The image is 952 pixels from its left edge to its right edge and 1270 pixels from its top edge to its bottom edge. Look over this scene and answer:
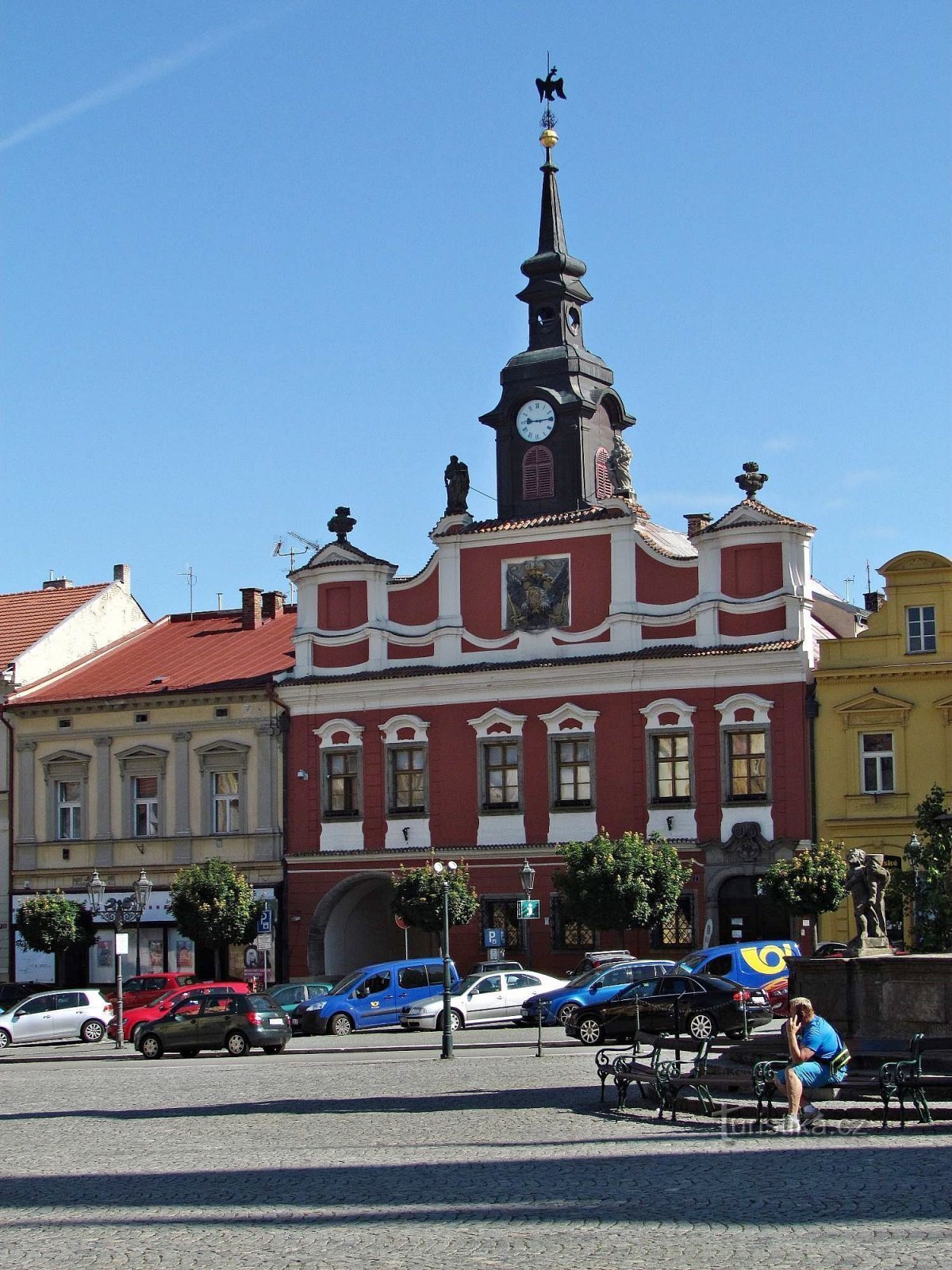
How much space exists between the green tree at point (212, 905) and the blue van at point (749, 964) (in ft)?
51.0

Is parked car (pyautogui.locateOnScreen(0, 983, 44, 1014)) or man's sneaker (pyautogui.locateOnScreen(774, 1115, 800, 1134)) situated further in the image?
parked car (pyautogui.locateOnScreen(0, 983, 44, 1014))

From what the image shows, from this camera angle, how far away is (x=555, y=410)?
5312 centimetres

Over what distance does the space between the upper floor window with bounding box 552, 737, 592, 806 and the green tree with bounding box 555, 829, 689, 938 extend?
3.21 meters

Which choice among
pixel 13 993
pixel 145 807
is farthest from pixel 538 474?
pixel 13 993

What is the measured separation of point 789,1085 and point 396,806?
32.3m

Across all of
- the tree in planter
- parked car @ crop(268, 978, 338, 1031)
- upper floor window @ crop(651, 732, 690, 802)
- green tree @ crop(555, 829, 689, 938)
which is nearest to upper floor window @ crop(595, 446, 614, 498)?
upper floor window @ crop(651, 732, 690, 802)

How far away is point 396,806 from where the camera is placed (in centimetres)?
5100

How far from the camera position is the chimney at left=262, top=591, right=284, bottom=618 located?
59906mm

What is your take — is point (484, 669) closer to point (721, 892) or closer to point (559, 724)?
point (559, 724)

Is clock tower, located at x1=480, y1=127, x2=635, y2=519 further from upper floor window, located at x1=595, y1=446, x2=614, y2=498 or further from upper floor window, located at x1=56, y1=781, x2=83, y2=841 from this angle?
upper floor window, located at x1=56, y1=781, x2=83, y2=841

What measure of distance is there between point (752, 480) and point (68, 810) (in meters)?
21.6

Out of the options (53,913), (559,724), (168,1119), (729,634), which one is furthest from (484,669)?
(168,1119)

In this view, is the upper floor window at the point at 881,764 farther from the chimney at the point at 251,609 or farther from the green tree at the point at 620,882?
the chimney at the point at 251,609

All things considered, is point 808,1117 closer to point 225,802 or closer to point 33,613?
point 225,802
